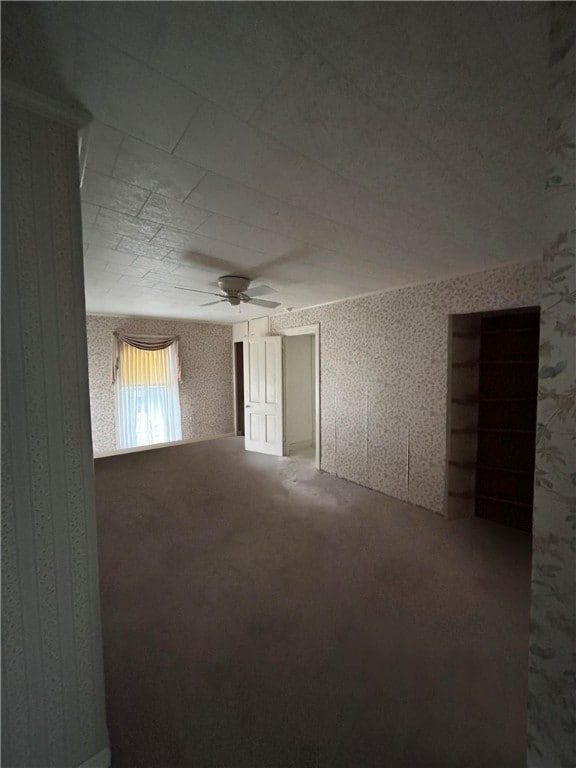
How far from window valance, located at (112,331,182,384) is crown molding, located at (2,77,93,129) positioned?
188 inches

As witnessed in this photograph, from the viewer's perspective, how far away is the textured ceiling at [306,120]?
705 millimetres

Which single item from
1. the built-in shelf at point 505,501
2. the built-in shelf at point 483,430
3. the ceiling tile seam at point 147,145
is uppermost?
the ceiling tile seam at point 147,145

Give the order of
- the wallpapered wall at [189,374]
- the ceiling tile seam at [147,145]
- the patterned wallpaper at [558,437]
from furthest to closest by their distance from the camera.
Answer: the wallpapered wall at [189,374]
the ceiling tile seam at [147,145]
the patterned wallpaper at [558,437]

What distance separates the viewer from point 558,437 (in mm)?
675

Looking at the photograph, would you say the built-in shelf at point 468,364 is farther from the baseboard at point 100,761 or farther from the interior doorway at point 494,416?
the baseboard at point 100,761

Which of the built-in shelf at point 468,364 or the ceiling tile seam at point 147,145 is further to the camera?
the built-in shelf at point 468,364

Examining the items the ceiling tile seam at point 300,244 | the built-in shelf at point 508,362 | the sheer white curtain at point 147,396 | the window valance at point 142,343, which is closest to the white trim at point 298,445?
the sheer white curtain at point 147,396

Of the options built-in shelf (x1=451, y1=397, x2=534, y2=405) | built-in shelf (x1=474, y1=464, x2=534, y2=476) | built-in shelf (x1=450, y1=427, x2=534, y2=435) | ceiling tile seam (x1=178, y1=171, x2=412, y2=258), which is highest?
ceiling tile seam (x1=178, y1=171, x2=412, y2=258)

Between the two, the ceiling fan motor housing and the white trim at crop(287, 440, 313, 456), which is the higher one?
the ceiling fan motor housing

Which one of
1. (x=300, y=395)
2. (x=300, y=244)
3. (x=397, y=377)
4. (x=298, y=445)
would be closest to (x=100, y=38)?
(x=300, y=244)

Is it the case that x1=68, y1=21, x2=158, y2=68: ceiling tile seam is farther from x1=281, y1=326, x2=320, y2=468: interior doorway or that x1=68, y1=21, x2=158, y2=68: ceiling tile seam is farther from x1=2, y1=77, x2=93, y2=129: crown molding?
x1=281, y1=326, x2=320, y2=468: interior doorway

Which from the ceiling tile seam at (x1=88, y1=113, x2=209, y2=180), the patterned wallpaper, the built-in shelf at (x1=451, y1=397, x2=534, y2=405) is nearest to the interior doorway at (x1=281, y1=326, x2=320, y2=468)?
the built-in shelf at (x1=451, y1=397, x2=534, y2=405)

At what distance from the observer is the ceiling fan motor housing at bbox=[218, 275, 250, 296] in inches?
103

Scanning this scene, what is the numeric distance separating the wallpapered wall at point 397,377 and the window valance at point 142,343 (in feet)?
9.98
